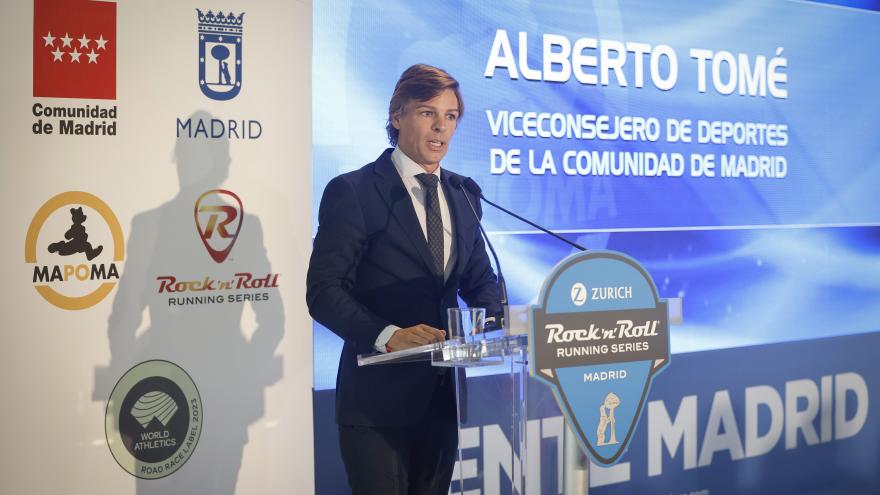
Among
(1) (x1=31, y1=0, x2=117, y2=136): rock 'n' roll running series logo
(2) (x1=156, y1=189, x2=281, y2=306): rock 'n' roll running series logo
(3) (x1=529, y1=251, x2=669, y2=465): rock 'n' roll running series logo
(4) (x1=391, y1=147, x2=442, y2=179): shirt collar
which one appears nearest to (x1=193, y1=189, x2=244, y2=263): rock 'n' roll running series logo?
(2) (x1=156, y1=189, x2=281, y2=306): rock 'n' roll running series logo

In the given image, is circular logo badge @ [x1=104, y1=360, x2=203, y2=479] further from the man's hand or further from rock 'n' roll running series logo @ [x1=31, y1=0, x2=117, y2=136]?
the man's hand

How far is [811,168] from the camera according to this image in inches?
197

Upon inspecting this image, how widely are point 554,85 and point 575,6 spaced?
1.34 ft

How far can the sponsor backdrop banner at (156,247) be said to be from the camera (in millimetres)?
3084

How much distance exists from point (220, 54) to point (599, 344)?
2142 mm

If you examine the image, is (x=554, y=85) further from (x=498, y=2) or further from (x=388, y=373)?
(x=388, y=373)

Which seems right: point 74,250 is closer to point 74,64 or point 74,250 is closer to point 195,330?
point 195,330

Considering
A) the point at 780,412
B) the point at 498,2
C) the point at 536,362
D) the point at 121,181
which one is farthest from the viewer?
the point at 780,412

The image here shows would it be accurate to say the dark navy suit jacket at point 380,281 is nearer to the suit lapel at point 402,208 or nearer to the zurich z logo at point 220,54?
the suit lapel at point 402,208

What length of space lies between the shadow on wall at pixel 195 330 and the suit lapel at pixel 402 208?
636 millimetres

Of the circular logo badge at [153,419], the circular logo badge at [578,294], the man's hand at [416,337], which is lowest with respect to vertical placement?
the circular logo badge at [153,419]

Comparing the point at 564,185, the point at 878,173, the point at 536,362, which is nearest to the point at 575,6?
the point at 564,185

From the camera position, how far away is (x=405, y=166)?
10.7 feet

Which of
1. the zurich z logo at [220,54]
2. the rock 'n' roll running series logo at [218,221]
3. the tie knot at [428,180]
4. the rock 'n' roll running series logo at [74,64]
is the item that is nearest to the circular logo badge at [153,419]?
the rock 'n' roll running series logo at [218,221]
